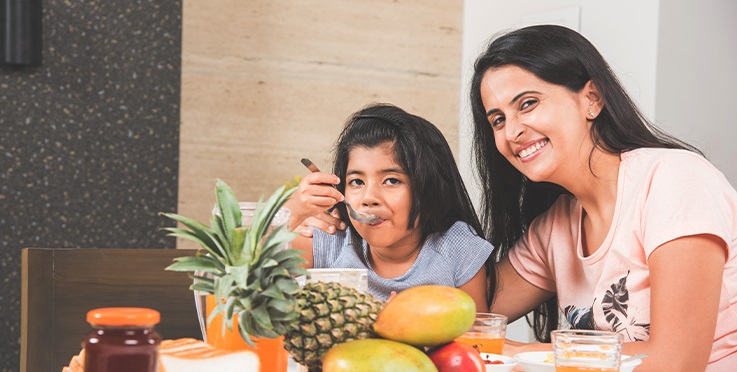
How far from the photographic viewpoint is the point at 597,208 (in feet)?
5.69

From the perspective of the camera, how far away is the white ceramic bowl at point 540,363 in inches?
44.0

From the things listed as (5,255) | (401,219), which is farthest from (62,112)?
(401,219)

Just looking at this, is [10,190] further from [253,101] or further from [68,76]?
[253,101]

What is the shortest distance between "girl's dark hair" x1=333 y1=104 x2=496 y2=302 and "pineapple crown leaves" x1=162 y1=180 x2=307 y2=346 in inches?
42.9

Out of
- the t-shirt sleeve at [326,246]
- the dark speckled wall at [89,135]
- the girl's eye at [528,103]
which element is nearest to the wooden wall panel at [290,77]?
the dark speckled wall at [89,135]

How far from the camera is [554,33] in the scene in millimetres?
1718

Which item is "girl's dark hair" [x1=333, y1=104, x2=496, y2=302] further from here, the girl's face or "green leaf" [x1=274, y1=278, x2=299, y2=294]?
"green leaf" [x1=274, y1=278, x2=299, y2=294]

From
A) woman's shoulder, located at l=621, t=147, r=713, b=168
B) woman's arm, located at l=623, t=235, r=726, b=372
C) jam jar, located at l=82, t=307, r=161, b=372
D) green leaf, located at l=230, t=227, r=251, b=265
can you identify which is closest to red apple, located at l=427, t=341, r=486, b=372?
green leaf, located at l=230, t=227, r=251, b=265

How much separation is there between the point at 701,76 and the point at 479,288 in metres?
1.21

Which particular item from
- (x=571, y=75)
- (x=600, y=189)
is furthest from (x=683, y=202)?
(x=571, y=75)

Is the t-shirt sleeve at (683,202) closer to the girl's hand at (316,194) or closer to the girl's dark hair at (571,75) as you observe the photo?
the girl's dark hair at (571,75)

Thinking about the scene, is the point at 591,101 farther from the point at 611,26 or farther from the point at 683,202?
the point at 611,26

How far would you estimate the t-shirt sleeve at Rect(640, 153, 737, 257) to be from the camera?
4.77 feet

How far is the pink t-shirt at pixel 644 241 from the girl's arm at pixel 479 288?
0.20 m
